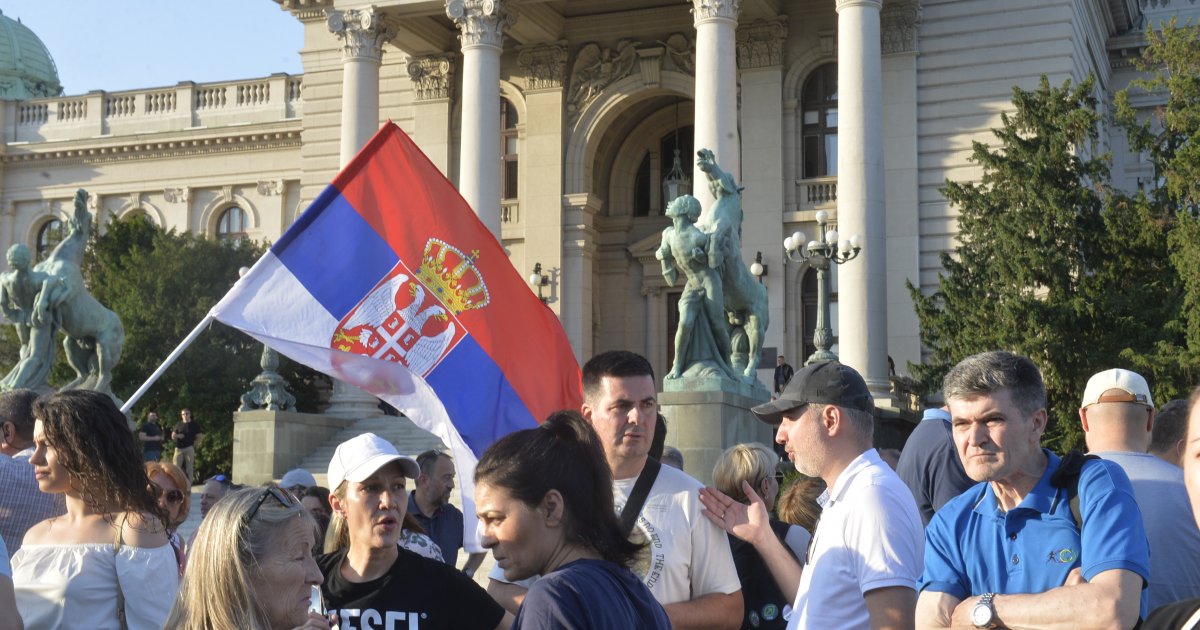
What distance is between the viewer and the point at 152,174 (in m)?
47.9

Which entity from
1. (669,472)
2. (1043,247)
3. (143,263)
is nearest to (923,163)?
(1043,247)

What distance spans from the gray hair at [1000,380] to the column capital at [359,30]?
2977 cm

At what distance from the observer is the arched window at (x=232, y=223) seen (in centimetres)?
4694

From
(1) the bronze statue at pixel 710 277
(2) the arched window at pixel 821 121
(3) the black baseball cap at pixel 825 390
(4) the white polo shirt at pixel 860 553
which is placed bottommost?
(4) the white polo shirt at pixel 860 553

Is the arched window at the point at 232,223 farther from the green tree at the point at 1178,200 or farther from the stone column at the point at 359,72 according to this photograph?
the green tree at the point at 1178,200

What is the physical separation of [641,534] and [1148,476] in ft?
6.52

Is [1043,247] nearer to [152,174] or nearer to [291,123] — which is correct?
[291,123]

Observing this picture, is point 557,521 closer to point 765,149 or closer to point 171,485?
point 171,485

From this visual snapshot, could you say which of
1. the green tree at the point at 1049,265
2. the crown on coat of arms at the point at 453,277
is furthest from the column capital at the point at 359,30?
the crown on coat of arms at the point at 453,277

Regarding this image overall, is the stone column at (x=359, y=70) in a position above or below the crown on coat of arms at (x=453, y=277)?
above

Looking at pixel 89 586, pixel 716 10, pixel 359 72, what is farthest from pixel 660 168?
pixel 89 586

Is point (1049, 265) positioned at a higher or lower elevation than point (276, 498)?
higher

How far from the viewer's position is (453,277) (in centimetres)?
768

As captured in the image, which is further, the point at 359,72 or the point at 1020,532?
the point at 359,72
